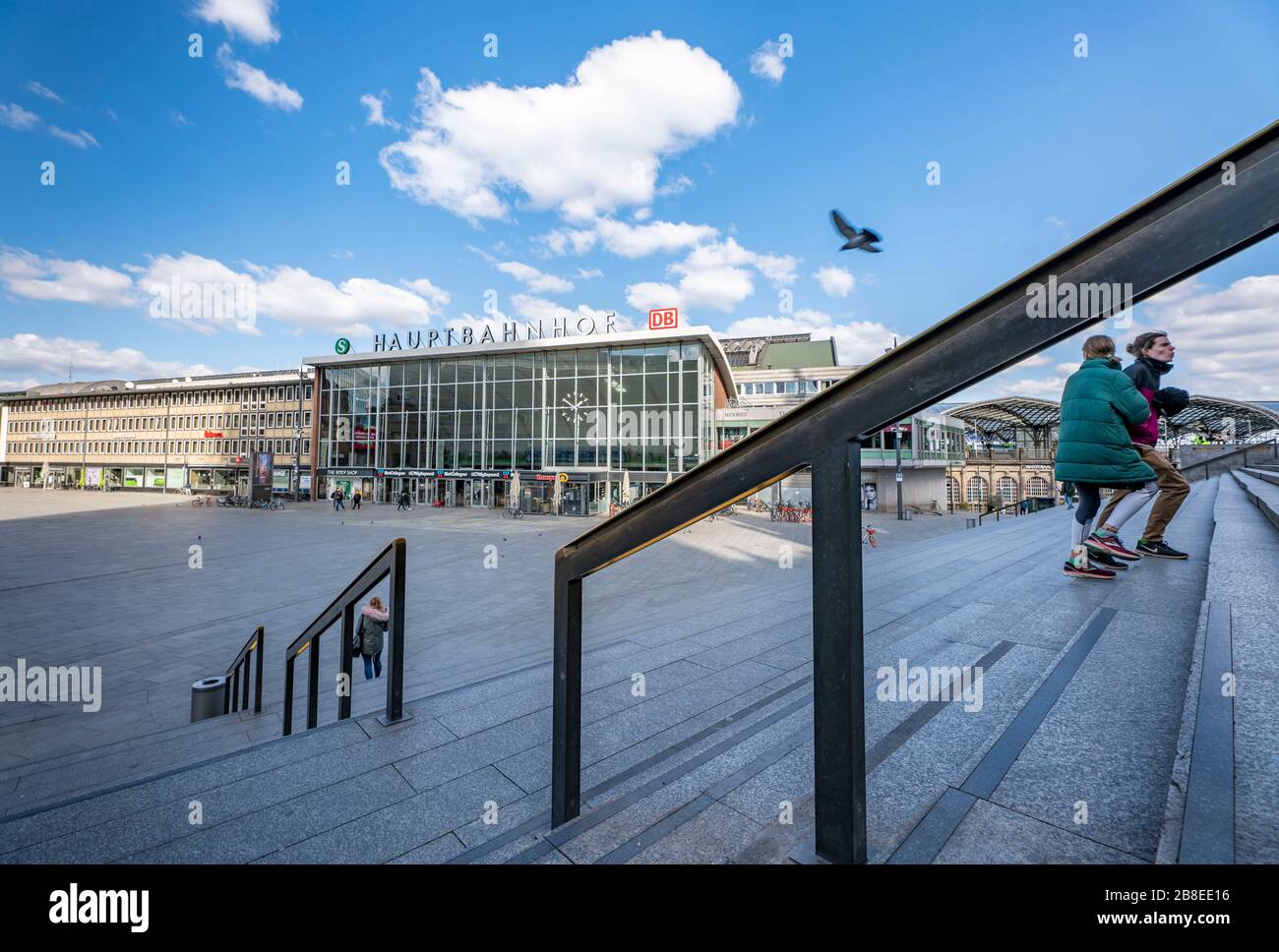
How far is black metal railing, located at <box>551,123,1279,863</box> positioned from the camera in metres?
1.11

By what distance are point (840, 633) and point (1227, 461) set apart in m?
36.7

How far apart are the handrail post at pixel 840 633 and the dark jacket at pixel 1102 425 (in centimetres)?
343

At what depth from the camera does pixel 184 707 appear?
20.8 feet

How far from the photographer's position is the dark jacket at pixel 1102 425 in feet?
13.0

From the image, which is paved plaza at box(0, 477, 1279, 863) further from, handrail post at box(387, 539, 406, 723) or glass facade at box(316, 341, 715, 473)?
glass facade at box(316, 341, 715, 473)

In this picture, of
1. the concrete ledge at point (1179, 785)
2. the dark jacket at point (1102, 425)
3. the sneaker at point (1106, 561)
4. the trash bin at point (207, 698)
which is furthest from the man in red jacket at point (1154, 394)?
the trash bin at point (207, 698)

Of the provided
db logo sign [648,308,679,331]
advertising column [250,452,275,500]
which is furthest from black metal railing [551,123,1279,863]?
advertising column [250,452,275,500]

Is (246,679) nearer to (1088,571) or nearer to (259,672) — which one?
(259,672)

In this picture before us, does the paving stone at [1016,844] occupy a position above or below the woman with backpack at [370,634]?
above


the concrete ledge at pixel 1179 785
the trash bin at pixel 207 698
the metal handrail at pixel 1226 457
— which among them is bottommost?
the trash bin at pixel 207 698

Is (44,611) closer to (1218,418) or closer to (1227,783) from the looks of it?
(1227,783)

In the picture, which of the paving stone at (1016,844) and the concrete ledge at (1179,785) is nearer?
the concrete ledge at (1179,785)

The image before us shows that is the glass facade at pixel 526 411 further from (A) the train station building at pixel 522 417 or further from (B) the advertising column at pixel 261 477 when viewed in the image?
(B) the advertising column at pixel 261 477
